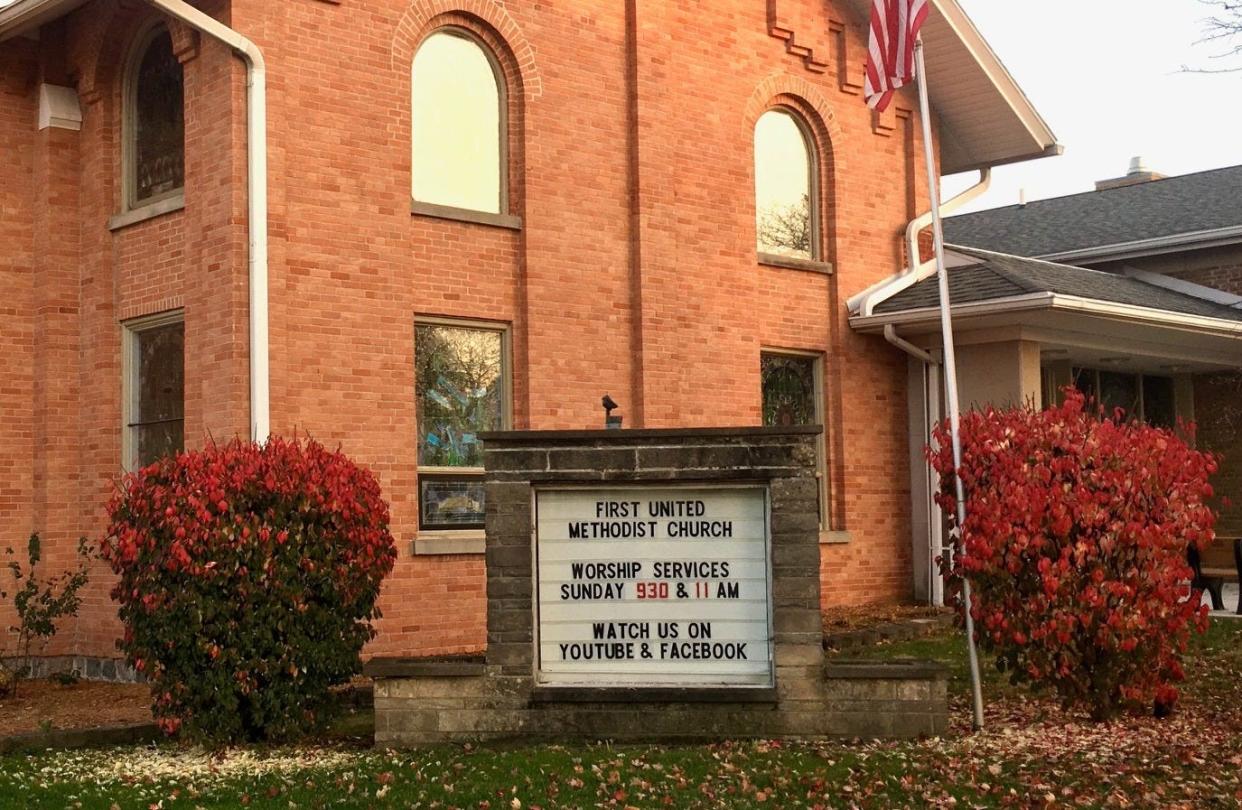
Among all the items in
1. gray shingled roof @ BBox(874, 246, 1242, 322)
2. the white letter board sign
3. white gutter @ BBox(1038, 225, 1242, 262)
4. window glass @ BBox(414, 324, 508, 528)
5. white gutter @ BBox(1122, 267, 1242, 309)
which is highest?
white gutter @ BBox(1038, 225, 1242, 262)

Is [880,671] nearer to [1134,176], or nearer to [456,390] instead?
[456,390]

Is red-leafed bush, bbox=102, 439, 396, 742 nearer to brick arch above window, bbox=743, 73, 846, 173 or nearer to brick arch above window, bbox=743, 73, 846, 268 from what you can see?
brick arch above window, bbox=743, 73, 846, 173

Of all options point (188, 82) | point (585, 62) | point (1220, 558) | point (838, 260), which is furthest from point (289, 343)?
point (1220, 558)

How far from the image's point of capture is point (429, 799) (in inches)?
324

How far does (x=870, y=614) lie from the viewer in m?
16.9

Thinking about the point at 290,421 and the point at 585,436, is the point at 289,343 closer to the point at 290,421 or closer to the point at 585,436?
the point at 290,421

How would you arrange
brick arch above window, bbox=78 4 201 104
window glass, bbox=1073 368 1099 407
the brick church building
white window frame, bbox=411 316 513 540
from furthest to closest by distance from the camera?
window glass, bbox=1073 368 1099 407
brick arch above window, bbox=78 4 201 104
white window frame, bbox=411 316 513 540
the brick church building

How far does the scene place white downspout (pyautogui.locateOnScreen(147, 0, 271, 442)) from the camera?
12766 mm

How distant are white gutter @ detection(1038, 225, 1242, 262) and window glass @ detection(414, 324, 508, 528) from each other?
12.7m

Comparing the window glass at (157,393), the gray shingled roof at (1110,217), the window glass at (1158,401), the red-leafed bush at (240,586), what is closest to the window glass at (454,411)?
the window glass at (157,393)

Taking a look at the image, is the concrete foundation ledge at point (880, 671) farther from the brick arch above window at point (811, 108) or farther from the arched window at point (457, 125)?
the brick arch above window at point (811, 108)

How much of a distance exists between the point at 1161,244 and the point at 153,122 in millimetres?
15526

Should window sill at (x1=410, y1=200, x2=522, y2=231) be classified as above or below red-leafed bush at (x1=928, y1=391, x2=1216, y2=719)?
above

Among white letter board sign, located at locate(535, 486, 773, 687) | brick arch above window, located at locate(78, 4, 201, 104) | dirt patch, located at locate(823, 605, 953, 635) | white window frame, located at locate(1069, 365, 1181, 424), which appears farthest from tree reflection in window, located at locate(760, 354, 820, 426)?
white letter board sign, located at locate(535, 486, 773, 687)
